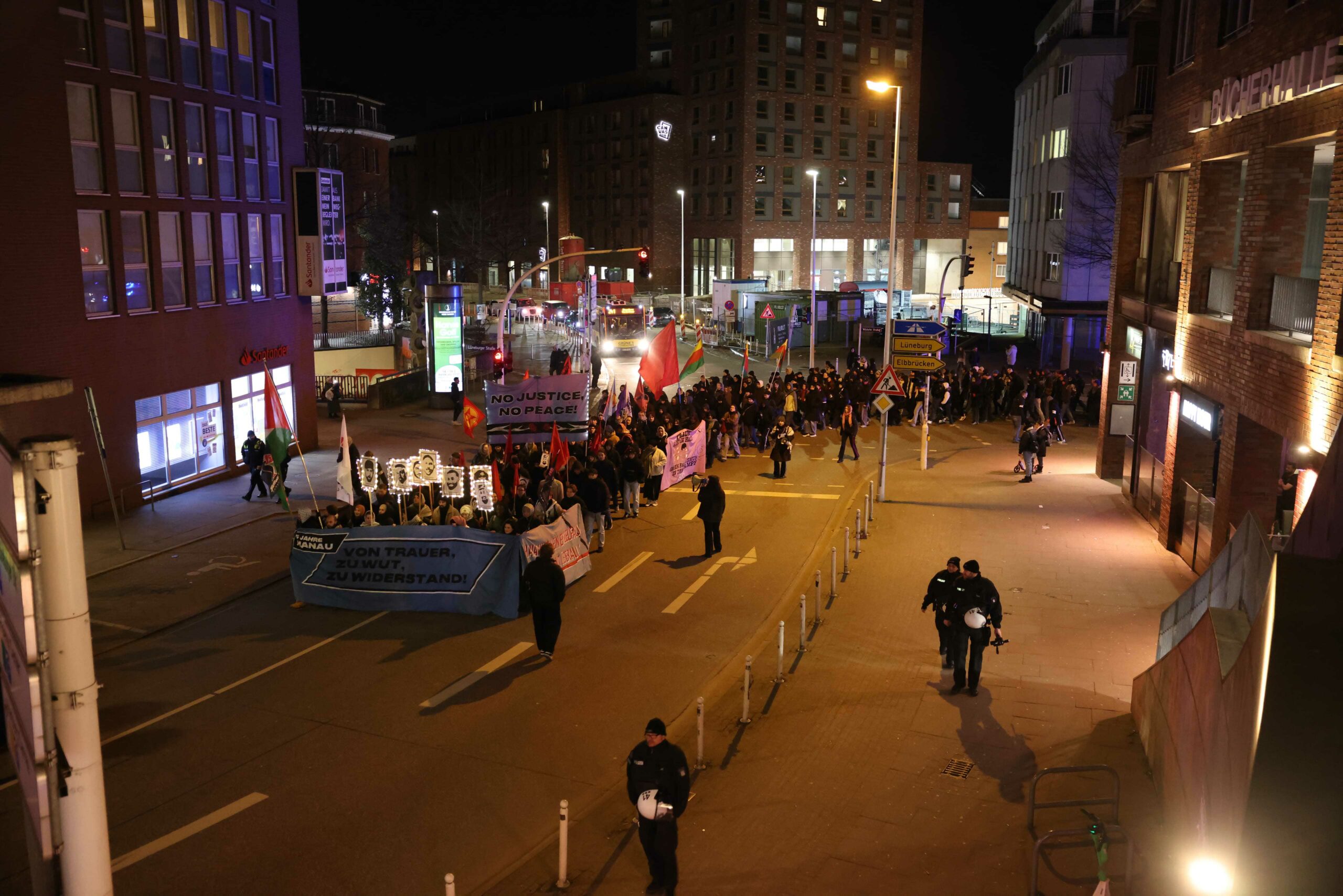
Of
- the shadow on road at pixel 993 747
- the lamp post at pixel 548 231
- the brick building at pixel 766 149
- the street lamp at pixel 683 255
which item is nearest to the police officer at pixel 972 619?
the shadow on road at pixel 993 747

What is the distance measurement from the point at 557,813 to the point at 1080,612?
9.45 meters

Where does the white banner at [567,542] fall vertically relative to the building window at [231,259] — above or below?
below

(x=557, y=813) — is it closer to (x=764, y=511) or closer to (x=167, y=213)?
(x=764, y=511)

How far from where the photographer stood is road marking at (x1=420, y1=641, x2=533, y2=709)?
12508mm

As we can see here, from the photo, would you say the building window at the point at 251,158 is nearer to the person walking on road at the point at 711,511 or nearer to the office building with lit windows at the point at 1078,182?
the person walking on road at the point at 711,511

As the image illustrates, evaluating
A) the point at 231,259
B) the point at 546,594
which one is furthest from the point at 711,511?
the point at 231,259

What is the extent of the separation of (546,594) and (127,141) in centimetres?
1718

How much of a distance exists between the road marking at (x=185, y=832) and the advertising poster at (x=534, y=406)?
11.3 meters

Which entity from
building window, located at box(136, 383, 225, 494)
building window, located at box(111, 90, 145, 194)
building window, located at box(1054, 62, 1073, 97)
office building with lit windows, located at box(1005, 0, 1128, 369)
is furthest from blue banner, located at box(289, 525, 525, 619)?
building window, located at box(1054, 62, 1073, 97)

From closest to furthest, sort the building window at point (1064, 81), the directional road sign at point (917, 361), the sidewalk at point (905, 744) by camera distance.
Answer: the sidewalk at point (905, 744) < the directional road sign at point (917, 361) < the building window at point (1064, 81)

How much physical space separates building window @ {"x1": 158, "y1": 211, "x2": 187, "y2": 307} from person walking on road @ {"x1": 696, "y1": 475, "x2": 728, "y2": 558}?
47.4 feet

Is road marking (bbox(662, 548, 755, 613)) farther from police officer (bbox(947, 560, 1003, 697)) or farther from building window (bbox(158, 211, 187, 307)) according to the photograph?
building window (bbox(158, 211, 187, 307))

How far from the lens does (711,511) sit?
18719 mm

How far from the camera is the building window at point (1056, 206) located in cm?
5266
